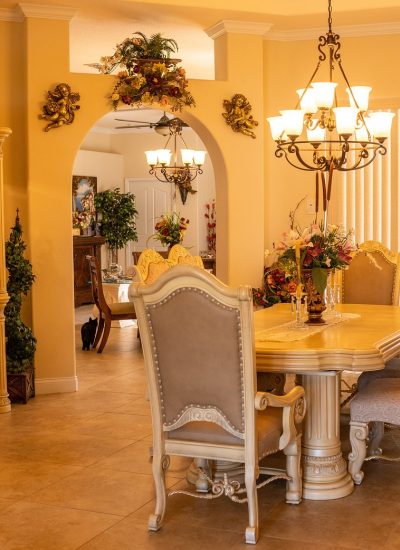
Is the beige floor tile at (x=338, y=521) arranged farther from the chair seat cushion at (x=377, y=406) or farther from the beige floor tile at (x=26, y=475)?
the beige floor tile at (x=26, y=475)

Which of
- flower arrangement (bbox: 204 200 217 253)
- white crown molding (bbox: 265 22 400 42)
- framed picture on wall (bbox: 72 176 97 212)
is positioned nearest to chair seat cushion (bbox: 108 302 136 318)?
white crown molding (bbox: 265 22 400 42)

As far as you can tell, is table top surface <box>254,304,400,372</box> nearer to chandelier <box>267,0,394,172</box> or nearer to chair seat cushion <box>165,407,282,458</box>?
chair seat cushion <box>165,407,282,458</box>

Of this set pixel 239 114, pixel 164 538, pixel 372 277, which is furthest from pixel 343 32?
pixel 164 538

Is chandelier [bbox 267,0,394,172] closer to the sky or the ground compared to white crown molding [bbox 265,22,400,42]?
closer to the ground

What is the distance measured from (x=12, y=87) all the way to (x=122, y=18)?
1.04 m

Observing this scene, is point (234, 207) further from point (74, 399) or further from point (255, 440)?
point (255, 440)

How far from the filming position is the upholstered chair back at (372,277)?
576cm

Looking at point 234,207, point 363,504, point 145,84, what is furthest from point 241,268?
point 363,504

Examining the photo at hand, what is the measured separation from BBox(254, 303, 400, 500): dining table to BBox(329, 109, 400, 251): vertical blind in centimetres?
280

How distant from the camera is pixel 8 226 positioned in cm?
630

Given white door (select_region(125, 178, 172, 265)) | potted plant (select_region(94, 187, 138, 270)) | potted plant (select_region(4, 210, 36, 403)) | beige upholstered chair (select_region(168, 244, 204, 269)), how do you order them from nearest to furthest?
beige upholstered chair (select_region(168, 244, 204, 269)), potted plant (select_region(4, 210, 36, 403)), potted plant (select_region(94, 187, 138, 270)), white door (select_region(125, 178, 172, 265))

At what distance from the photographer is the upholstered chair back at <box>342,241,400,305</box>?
5762 mm

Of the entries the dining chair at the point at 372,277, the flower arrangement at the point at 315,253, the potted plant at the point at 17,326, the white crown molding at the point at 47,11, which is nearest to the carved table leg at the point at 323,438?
the flower arrangement at the point at 315,253

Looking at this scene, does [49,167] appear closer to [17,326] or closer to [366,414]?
[17,326]
